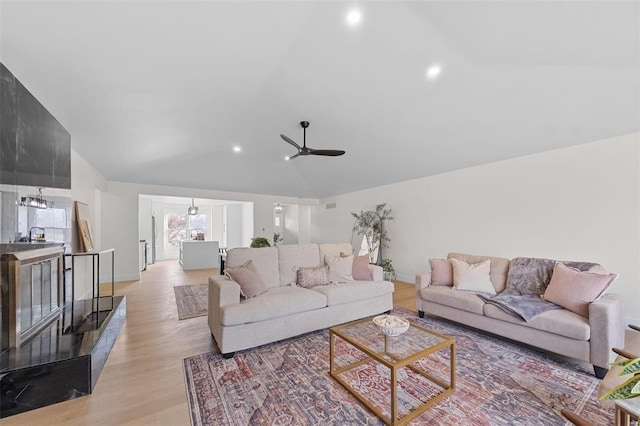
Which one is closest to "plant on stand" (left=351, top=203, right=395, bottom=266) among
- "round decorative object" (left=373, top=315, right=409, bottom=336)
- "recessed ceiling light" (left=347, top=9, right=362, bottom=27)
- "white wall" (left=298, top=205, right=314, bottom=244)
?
"white wall" (left=298, top=205, right=314, bottom=244)

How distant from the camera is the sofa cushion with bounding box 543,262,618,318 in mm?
2377

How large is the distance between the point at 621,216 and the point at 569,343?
7.22 feet

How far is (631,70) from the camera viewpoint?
2.54 metres

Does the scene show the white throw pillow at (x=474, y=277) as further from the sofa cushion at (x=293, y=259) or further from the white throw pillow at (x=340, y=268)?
the sofa cushion at (x=293, y=259)

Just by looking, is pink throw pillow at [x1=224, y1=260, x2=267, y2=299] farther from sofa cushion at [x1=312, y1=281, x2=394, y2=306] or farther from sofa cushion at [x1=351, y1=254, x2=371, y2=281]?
sofa cushion at [x1=351, y1=254, x2=371, y2=281]

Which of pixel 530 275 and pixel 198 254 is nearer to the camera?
pixel 530 275

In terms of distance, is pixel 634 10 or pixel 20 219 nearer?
pixel 634 10

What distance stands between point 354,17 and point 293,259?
9.16 ft

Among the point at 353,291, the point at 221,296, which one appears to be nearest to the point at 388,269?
the point at 353,291

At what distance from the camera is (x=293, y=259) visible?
3557 mm

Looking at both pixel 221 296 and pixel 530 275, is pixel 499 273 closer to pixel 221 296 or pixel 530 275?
pixel 530 275

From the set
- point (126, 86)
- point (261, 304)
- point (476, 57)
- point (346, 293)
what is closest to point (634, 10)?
point (476, 57)

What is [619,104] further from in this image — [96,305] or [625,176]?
[96,305]

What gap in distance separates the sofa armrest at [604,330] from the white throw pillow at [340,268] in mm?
2384
